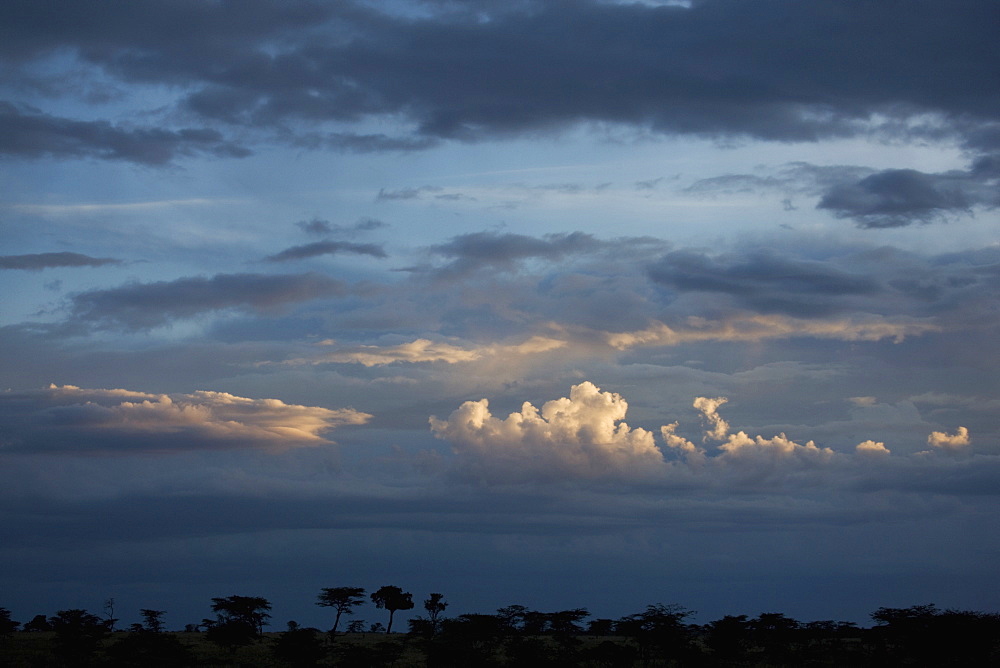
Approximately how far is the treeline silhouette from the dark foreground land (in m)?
0.17

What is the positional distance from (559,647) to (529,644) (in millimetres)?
12974

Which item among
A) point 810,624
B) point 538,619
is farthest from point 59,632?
point 810,624

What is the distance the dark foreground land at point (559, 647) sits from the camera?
9925cm

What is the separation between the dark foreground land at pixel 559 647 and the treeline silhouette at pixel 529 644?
17cm

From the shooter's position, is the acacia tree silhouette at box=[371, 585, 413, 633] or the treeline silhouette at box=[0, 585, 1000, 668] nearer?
the treeline silhouette at box=[0, 585, 1000, 668]

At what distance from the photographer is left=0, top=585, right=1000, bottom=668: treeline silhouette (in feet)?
327

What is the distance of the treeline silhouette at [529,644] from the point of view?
9962 cm

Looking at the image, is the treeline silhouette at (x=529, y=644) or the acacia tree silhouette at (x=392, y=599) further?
the acacia tree silhouette at (x=392, y=599)

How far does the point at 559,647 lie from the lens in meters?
119

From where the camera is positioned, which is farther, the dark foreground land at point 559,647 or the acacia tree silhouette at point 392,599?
the acacia tree silhouette at point 392,599

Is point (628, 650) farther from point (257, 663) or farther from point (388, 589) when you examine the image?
point (388, 589)

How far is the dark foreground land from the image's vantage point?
9925 centimetres

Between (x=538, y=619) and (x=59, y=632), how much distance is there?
67409 millimetres

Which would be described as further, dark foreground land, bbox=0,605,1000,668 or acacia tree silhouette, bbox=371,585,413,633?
acacia tree silhouette, bbox=371,585,413,633
